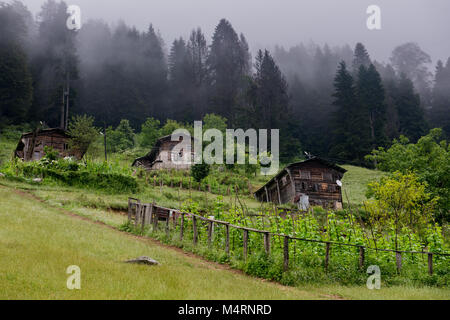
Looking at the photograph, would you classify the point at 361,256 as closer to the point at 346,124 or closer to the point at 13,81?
the point at 346,124

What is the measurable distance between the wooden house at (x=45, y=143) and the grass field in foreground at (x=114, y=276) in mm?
38912

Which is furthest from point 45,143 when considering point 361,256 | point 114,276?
point 361,256

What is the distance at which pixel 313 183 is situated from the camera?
144 feet

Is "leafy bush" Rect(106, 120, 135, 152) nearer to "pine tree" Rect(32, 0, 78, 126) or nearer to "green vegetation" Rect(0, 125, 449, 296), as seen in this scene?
"pine tree" Rect(32, 0, 78, 126)

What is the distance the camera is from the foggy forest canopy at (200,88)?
72.3m

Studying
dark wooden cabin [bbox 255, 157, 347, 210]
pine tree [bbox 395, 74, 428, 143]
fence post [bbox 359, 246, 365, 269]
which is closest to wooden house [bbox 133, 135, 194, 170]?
dark wooden cabin [bbox 255, 157, 347, 210]

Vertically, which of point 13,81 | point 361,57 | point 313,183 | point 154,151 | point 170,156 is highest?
point 361,57

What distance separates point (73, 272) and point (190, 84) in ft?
294

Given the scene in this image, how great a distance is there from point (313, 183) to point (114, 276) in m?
37.4

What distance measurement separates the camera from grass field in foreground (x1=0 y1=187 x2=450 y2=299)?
776 centimetres

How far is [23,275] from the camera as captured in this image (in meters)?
8.44

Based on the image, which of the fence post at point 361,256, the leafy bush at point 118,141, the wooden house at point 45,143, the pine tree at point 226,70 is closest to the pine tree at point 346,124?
the pine tree at point 226,70
